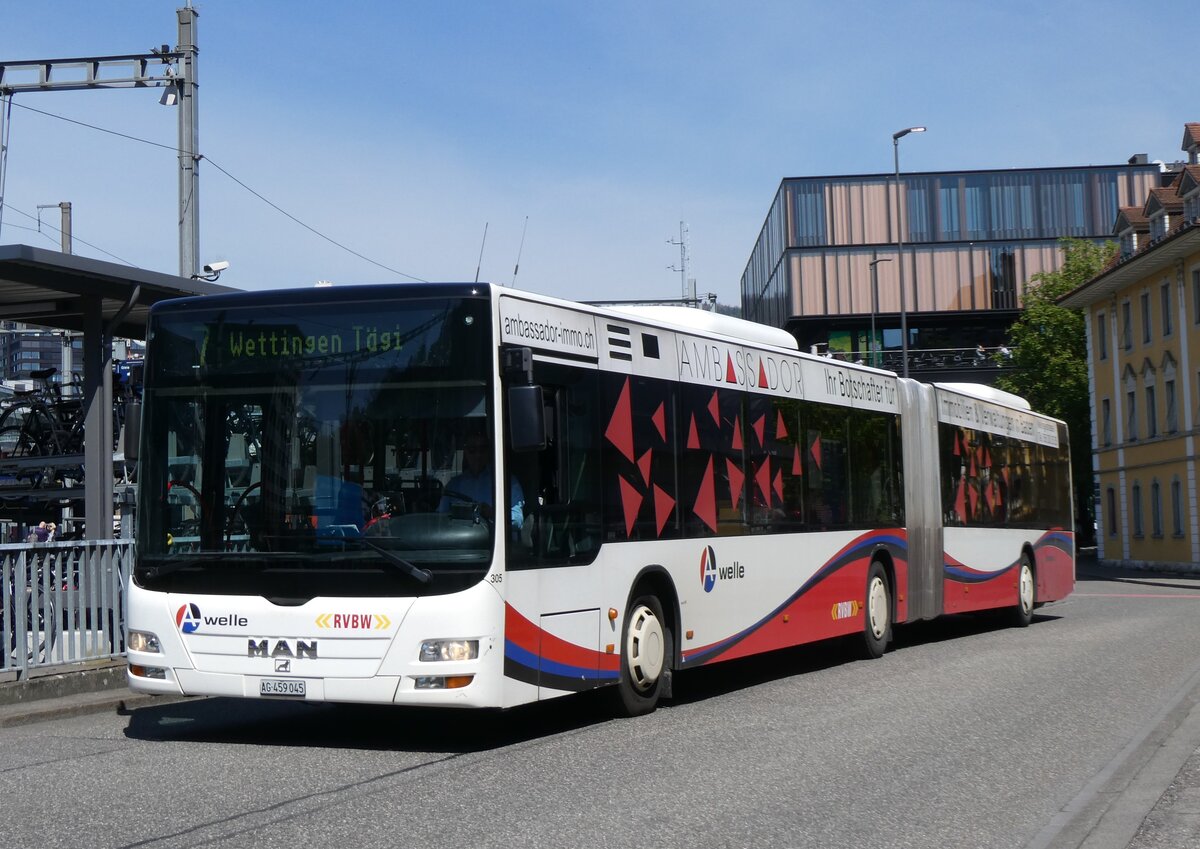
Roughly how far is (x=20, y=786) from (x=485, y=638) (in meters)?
2.67

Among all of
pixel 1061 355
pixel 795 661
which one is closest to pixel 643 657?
pixel 795 661

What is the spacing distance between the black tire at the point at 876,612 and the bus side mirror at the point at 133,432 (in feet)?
27.6

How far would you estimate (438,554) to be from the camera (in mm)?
9406

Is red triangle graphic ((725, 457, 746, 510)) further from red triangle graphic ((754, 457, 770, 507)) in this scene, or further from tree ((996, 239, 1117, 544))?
tree ((996, 239, 1117, 544))

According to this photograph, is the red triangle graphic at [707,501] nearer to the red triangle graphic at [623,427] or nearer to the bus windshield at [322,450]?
the red triangle graphic at [623,427]

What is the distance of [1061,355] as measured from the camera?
67.8 meters

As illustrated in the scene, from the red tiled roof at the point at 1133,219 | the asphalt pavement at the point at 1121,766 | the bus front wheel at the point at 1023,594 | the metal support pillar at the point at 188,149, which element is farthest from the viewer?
the red tiled roof at the point at 1133,219

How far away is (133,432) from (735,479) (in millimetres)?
5064

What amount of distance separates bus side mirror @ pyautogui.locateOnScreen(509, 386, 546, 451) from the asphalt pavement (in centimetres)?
358

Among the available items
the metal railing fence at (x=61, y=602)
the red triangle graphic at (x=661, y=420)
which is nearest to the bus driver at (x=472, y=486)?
the red triangle graphic at (x=661, y=420)

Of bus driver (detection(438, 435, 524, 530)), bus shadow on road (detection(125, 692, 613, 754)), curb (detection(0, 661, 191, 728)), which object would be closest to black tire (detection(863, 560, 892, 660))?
bus shadow on road (detection(125, 692, 613, 754))

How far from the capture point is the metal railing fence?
12.3m

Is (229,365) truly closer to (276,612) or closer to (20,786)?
(276,612)

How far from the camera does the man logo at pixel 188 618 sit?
988cm
